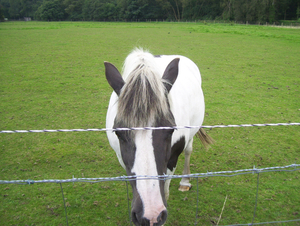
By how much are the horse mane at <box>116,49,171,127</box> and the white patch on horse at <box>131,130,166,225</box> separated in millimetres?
125

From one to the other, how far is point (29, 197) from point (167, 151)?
8.16 feet

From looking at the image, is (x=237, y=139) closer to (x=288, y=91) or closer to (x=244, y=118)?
(x=244, y=118)

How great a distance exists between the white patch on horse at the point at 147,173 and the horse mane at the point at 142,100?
12 centimetres

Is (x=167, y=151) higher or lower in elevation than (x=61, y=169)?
higher

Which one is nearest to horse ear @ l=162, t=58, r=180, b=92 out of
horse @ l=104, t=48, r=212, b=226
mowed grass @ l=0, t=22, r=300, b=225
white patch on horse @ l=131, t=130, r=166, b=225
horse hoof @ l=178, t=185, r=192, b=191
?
horse @ l=104, t=48, r=212, b=226

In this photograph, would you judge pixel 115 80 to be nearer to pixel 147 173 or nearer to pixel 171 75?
pixel 171 75

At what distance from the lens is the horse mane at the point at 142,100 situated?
1672mm

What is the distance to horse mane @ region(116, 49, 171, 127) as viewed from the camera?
65.8 inches

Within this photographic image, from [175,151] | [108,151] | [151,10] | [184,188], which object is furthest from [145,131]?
[151,10]

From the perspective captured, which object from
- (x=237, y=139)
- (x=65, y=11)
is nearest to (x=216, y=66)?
(x=237, y=139)

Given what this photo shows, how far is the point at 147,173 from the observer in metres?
1.55

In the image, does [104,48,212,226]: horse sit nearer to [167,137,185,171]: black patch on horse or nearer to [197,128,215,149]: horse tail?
[167,137,185,171]: black patch on horse

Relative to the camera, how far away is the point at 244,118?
552 centimetres

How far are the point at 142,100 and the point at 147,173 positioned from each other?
0.55 meters
